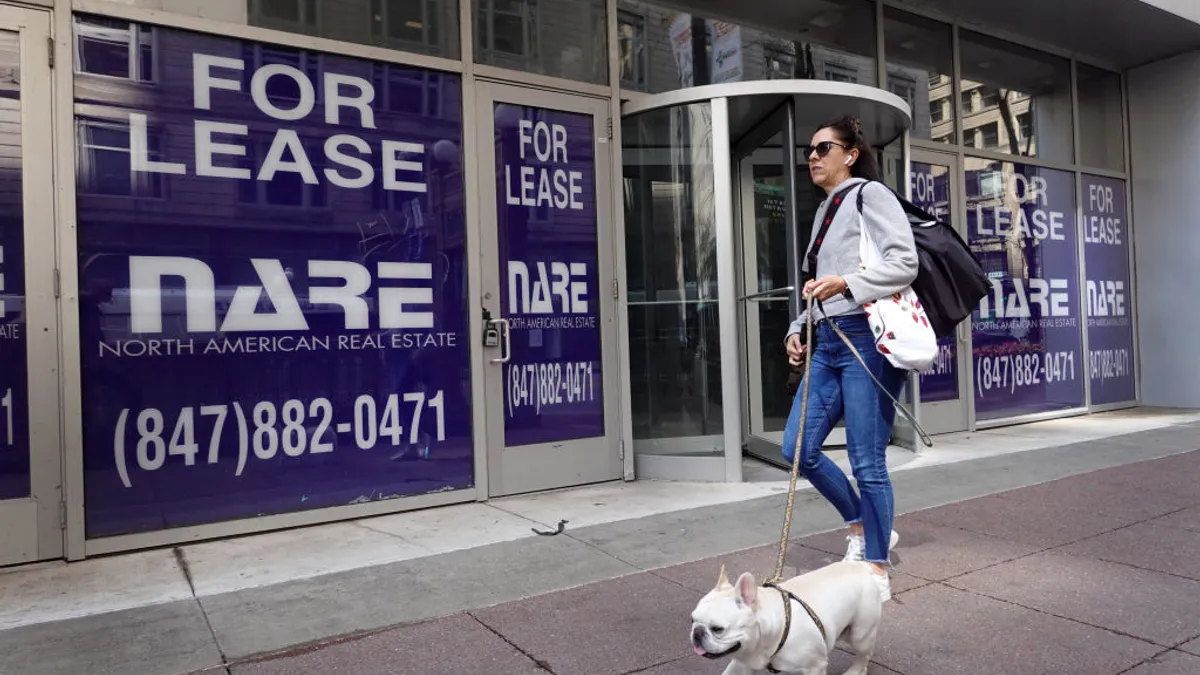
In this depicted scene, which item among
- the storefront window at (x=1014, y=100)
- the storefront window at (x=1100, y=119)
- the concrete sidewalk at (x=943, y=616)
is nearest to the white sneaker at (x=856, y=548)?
the concrete sidewalk at (x=943, y=616)

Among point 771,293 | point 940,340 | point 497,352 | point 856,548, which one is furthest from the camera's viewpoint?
point 940,340

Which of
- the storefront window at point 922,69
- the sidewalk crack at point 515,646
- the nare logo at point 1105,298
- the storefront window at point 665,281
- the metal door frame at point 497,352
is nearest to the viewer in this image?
the sidewalk crack at point 515,646

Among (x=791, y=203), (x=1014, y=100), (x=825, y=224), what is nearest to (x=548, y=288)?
(x=791, y=203)

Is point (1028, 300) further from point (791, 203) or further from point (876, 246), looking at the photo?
point (876, 246)

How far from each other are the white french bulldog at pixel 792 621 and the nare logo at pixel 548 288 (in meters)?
3.54

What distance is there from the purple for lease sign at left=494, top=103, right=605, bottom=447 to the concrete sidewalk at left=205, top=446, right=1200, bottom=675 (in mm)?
1772

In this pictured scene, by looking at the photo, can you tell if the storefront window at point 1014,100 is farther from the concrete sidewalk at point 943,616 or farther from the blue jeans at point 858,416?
the blue jeans at point 858,416

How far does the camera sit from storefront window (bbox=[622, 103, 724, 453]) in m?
6.10

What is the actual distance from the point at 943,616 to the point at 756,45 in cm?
543

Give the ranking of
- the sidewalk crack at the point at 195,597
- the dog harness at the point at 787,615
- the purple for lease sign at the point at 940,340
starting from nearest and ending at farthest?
the dog harness at the point at 787,615 < the sidewalk crack at the point at 195,597 < the purple for lease sign at the point at 940,340

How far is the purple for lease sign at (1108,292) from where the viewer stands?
9781 mm

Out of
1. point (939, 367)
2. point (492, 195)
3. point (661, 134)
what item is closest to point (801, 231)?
point (661, 134)

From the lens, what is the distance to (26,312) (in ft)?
13.6

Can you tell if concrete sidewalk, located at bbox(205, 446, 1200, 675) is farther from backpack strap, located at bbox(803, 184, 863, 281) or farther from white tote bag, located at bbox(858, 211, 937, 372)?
backpack strap, located at bbox(803, 184, 863, 281)
